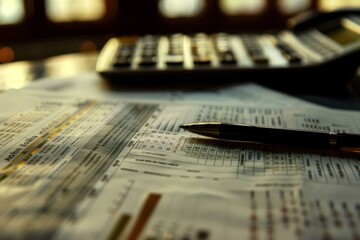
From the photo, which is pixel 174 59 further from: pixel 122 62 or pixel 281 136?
pixel 281 136

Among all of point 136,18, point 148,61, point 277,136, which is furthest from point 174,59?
point 136,18

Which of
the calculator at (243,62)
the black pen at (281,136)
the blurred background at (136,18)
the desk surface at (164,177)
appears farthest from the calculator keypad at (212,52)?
the blurred background at (136,18)

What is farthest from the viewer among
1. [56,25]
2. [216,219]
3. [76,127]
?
[56,25]

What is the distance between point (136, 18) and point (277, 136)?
1.19 metres

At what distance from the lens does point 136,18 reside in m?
1.47

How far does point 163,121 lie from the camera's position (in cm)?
44

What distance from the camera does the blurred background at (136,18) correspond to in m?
1.40

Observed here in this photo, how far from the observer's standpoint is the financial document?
25 cm

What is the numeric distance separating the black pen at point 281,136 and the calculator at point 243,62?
0.20m

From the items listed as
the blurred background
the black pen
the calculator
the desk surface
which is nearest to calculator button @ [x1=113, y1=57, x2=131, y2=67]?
the calculator

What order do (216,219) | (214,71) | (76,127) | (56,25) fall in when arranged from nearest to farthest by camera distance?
1. (216,219)
2. (76,127)
3. (214,71)
4. (56,25)

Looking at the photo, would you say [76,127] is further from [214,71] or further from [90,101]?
[214,71]

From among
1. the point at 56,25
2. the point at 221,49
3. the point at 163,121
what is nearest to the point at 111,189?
the point at 163,121

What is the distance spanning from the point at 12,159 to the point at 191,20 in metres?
1.23
